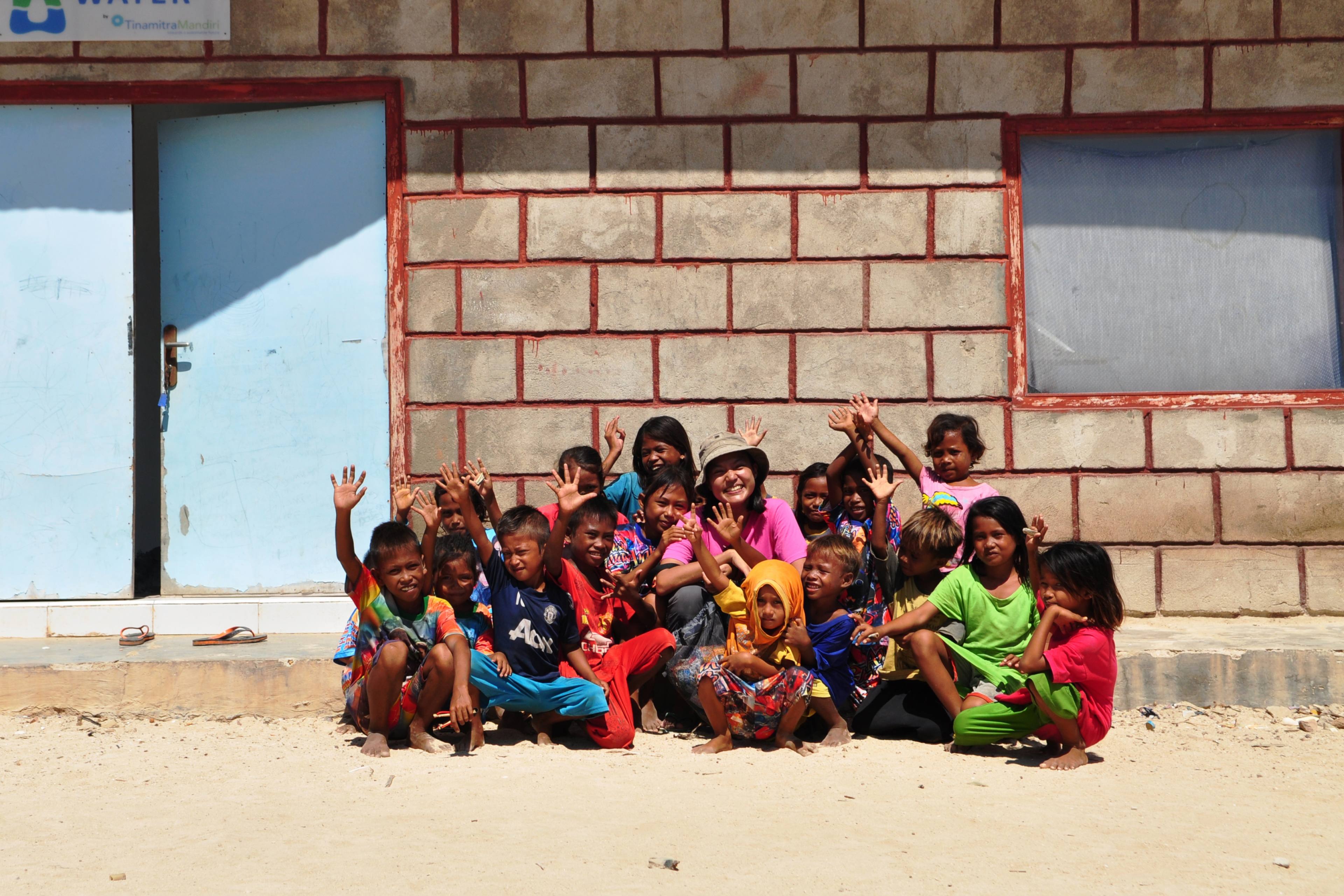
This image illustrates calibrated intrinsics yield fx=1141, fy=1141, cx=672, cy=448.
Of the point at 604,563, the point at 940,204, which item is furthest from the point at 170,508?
Result: the point at 940,204

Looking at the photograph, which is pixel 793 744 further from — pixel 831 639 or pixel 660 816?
pixel 660 816

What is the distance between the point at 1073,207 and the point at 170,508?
466cm

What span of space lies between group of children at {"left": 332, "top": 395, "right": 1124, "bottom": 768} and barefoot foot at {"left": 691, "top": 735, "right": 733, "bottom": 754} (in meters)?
0.01

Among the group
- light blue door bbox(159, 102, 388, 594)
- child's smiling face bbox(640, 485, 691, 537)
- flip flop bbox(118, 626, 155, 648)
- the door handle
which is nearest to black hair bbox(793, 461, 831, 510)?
child's smiling face bbox(640, 485, 691, 537)

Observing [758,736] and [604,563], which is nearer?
[758,736]

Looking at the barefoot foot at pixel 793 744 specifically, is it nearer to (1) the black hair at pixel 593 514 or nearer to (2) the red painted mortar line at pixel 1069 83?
(1) the black hair at pixel 593 514

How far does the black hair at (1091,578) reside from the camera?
3.79m

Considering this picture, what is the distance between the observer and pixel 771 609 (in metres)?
3.94

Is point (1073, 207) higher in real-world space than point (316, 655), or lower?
higher

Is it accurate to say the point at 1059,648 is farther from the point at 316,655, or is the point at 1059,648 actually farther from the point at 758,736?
the point at 316,655

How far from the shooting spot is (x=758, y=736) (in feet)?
13.2

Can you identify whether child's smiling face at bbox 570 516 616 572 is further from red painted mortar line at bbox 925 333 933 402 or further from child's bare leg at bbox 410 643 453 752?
red painted mortar line at bbox 925 333 933 402

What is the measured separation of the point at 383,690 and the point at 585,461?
1.33 metres

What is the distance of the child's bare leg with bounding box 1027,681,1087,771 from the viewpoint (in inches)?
148
